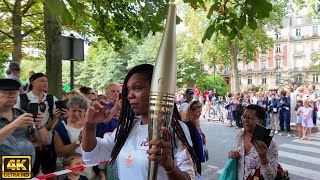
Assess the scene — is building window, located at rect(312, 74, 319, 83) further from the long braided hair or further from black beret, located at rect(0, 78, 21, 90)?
the long braided hair

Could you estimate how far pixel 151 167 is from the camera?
134 centimetres

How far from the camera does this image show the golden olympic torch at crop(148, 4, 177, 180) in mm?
1266

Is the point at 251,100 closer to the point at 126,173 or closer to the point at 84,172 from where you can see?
the point at 84,172

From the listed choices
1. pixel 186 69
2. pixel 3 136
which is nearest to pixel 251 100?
pixel 3 136

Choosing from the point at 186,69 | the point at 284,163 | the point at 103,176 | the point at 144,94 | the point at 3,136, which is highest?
the point at 186,69

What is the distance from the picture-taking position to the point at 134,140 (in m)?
1.80

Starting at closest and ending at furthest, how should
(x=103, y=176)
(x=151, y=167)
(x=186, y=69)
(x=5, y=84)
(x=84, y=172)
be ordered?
(x=151, y=167) → (x=5, y=84) → (x=84, y=172) → (x=103, y=176) → (x=186, y=69)

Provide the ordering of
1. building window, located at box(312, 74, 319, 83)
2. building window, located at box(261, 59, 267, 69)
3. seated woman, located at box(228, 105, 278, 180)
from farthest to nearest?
building window, located at box(261, 59, 267, 69), building window, located at box(312, 74, 319, 83), seated woman, located at box(228, 105, 278, 180)

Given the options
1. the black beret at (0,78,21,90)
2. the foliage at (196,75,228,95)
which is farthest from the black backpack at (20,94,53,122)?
the foliage at (196,75,228,95)

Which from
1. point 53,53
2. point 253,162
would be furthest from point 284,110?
point 253,162

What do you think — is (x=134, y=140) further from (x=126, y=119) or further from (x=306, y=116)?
(x=306, y=116)

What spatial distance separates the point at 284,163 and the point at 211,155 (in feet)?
6.24

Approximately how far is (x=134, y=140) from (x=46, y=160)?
287cm

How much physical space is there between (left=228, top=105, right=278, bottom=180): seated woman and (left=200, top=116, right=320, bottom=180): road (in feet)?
11.0
